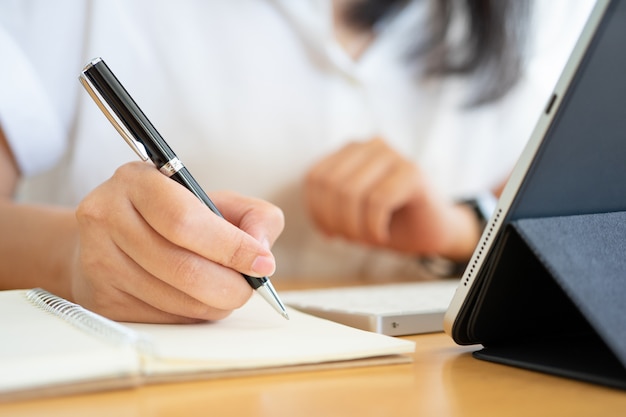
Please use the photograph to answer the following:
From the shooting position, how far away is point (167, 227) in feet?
1.38

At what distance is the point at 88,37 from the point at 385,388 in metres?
0.79

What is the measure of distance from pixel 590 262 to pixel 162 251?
25 centimetres

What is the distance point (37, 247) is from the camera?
0.65m

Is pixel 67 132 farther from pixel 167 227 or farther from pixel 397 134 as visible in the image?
pixel 167 227

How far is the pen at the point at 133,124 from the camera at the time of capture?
439 millimetres

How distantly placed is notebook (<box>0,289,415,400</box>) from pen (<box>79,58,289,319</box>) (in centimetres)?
5

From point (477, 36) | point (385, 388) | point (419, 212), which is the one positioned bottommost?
point (419, 212)

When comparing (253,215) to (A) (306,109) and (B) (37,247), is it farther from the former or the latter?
(A) (306,109)

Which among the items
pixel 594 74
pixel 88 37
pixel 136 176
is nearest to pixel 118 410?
pixel 136 176

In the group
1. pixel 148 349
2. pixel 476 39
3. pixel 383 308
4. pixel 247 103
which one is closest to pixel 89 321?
pixel 148 349

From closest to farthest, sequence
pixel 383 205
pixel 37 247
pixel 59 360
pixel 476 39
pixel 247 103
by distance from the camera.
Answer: pixel 59 360 → pixel 37 247 → pixel 383 205 → pixel 247 103 → pixel 476 39

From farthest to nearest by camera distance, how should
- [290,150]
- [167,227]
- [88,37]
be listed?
[290,150], [88,37], [167,227]

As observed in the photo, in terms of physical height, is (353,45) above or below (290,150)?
above

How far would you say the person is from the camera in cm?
95
